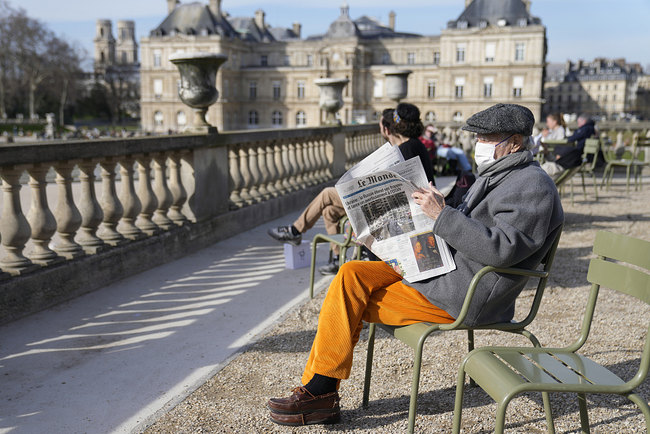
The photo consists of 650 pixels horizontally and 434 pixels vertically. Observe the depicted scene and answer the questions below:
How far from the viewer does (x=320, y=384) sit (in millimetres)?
2764

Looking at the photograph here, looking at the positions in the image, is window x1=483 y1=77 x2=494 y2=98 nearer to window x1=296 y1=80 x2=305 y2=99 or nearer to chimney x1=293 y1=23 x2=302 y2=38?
window x1=296 y1=80 x2=305 y2=99

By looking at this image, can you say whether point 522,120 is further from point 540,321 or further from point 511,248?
point 540,321

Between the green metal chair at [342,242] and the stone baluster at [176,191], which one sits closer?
the green metal chair at [342,242]

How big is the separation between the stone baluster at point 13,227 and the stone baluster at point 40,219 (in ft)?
0.40

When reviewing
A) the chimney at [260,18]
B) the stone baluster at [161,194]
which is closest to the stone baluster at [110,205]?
the stone baluster at [161,194]

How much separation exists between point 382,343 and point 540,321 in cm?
124

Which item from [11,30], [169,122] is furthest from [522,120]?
[169,122]

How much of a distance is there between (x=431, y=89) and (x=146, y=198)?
2803 inches

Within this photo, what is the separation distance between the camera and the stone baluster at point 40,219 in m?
4.24

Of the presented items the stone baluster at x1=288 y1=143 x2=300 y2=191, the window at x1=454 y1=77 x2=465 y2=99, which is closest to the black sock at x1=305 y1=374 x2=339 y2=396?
the stone baluster at x1=288 y1=143 x2=300 y2=191

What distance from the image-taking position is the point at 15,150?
396cm

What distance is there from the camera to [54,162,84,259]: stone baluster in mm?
4477

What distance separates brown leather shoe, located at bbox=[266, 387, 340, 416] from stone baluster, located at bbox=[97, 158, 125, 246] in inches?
110

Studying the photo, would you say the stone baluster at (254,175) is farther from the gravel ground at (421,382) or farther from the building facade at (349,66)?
the building facade at (349,66)
